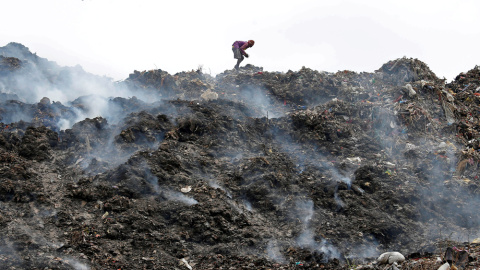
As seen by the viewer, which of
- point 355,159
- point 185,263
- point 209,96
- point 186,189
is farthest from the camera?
point 209,96

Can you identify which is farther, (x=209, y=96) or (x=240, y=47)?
(x=240, y=47)

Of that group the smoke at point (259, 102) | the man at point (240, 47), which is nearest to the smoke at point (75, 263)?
the smoke at point (259, 102)

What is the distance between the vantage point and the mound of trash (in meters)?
5.92

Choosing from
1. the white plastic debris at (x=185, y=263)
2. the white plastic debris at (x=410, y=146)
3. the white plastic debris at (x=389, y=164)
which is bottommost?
the white plastic debris at (x=185, y=263)

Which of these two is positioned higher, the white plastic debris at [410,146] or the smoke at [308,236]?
the white plastic debris at [410,146]

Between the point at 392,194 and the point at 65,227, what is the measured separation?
5.63m

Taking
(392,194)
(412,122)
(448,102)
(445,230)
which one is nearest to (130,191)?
(392,194)

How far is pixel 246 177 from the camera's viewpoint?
8.17 meters

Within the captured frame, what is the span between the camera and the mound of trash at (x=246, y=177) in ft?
19.4

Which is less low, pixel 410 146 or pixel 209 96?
pixel 209 96

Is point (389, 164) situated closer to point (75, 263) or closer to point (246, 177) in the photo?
point (246, 177)

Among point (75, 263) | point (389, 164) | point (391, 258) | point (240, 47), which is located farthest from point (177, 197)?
point (240, 47)

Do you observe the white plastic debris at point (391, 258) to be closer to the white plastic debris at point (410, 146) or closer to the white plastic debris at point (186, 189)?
the white plastic debris at point (186, 189)

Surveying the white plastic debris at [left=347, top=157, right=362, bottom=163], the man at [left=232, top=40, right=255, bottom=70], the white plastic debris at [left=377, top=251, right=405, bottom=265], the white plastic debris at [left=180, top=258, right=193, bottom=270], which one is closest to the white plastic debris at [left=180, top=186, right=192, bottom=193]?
the white plastic debris at [left=180, top=258, right=193, bottom=270]
